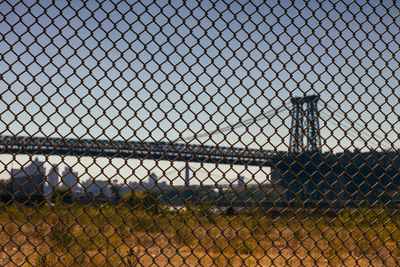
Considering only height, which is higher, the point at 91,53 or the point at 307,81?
the point at 307,81

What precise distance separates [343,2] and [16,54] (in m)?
2.04

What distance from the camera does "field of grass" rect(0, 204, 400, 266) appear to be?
266 centimetres

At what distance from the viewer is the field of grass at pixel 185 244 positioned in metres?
2.66

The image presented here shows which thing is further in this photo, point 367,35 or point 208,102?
point 367,35

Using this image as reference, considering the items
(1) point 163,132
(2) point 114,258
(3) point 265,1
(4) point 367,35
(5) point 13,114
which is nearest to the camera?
Result: (5) point 13,114

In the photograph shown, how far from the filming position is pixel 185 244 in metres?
2.62

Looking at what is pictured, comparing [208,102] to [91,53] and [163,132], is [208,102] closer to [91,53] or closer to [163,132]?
[163,132]

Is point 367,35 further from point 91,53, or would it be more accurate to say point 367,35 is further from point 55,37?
point 55,37

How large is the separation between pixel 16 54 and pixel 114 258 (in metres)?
2.78

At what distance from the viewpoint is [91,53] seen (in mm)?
2260

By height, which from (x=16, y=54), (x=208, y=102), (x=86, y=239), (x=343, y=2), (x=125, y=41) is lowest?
(x=86, y=239)

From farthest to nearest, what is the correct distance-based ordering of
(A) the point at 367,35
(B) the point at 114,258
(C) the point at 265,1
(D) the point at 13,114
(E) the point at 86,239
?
(E) the point at 86,239
(B) the point at 114,258
(A) the point at 367,35
(C) the point at 265,1
(D) the point at 13,114

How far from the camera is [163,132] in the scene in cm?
234

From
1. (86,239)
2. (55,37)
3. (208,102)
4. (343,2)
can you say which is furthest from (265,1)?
(86,239)
